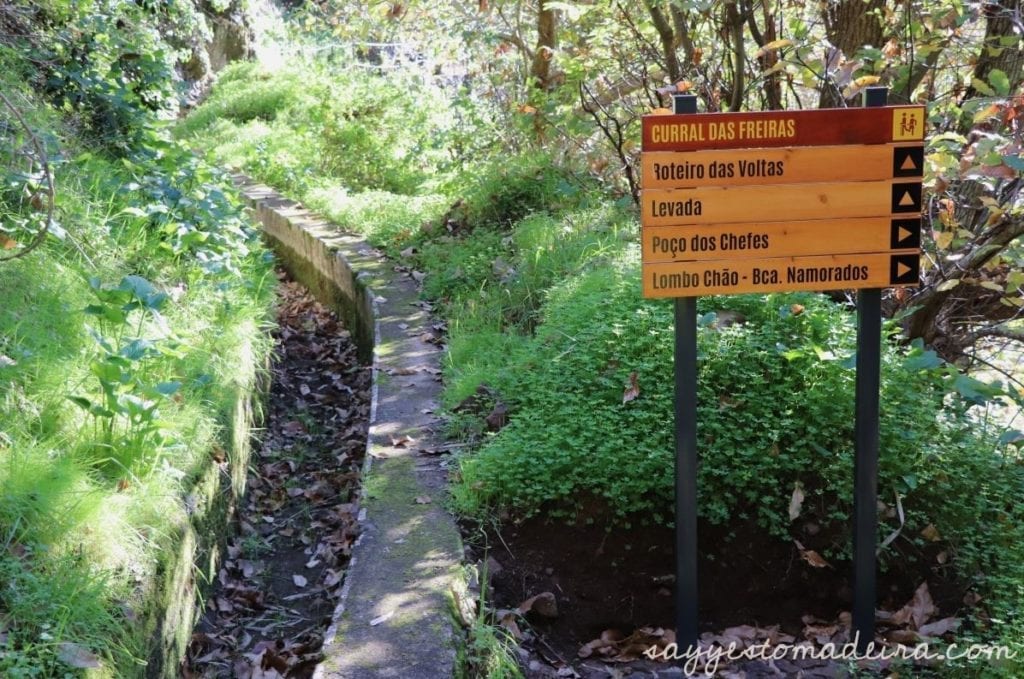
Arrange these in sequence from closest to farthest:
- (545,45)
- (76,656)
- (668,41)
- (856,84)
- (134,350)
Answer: (76,656) → (134,350) → (856,84) → (668,41) → (545,45)

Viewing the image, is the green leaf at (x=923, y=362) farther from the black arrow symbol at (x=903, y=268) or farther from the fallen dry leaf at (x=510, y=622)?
the fallen dry leaf at (x=510, y=622)

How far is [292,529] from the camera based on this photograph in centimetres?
518

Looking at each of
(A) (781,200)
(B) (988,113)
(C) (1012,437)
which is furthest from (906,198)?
(B) (988,113)

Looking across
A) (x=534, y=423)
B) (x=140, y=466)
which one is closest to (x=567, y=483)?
(x=534, y=423)

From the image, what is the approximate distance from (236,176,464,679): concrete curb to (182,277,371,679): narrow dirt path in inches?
8.4

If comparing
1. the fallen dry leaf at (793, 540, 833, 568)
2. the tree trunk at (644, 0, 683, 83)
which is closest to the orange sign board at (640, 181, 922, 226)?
the fallen dry leaf at (793, 540, 833, 568)

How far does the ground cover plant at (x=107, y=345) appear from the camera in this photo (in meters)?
3.25

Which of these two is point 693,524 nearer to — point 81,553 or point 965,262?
point 81,553

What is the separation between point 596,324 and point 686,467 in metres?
1.74

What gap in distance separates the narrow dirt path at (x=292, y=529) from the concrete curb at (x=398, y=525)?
21 cm

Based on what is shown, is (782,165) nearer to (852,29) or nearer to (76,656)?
(76,656)

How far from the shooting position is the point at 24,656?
2.81 m

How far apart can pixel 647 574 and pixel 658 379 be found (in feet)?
2.95

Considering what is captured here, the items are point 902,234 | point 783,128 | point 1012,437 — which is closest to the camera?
point 783,128
